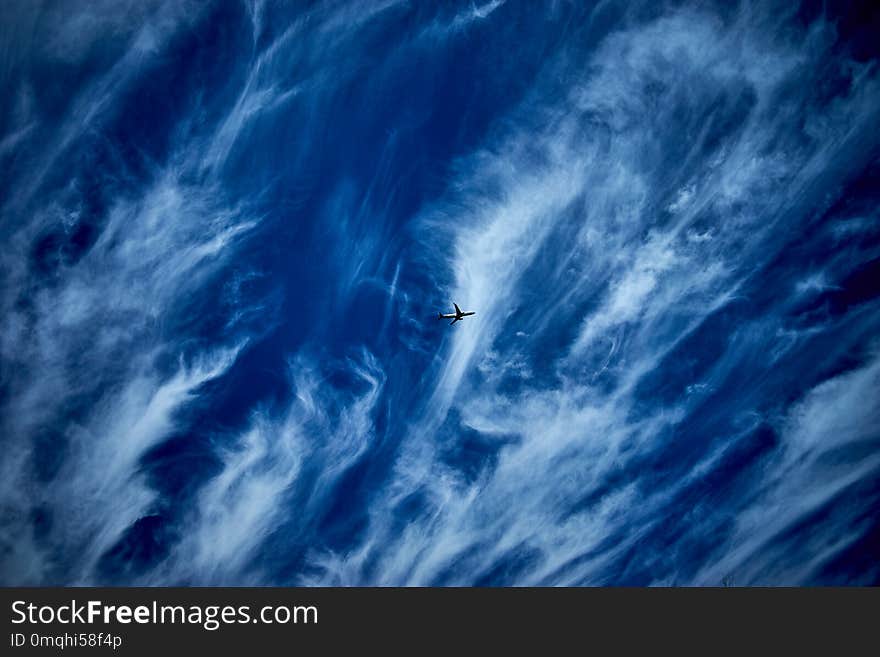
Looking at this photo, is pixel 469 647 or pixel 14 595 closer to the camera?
pixel 14 595

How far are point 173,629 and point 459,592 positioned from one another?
32888 mm

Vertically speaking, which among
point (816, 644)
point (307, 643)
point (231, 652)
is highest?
point (231, 652)

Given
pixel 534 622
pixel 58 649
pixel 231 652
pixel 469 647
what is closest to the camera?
pixel 58 649

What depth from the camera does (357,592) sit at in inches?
2483

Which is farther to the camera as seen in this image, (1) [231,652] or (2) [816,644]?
(2) [816,644]

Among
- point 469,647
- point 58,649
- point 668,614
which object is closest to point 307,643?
point 469,647

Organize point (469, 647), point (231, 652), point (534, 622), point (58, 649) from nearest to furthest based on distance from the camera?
point (58, 649)
point (231, 652)
point (469, 647)
point (534, 622)

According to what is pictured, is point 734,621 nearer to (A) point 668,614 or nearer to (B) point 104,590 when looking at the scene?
(A) point 668,614

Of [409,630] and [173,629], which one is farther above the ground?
[173,629]

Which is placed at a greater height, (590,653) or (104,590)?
(104,590)

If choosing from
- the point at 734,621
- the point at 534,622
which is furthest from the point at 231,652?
the point at 734,621

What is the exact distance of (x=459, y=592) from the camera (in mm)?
67375

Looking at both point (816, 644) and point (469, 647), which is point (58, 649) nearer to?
point (469, 647)

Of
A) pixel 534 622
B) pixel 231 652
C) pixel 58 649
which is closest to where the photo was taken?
pixel 58 649
